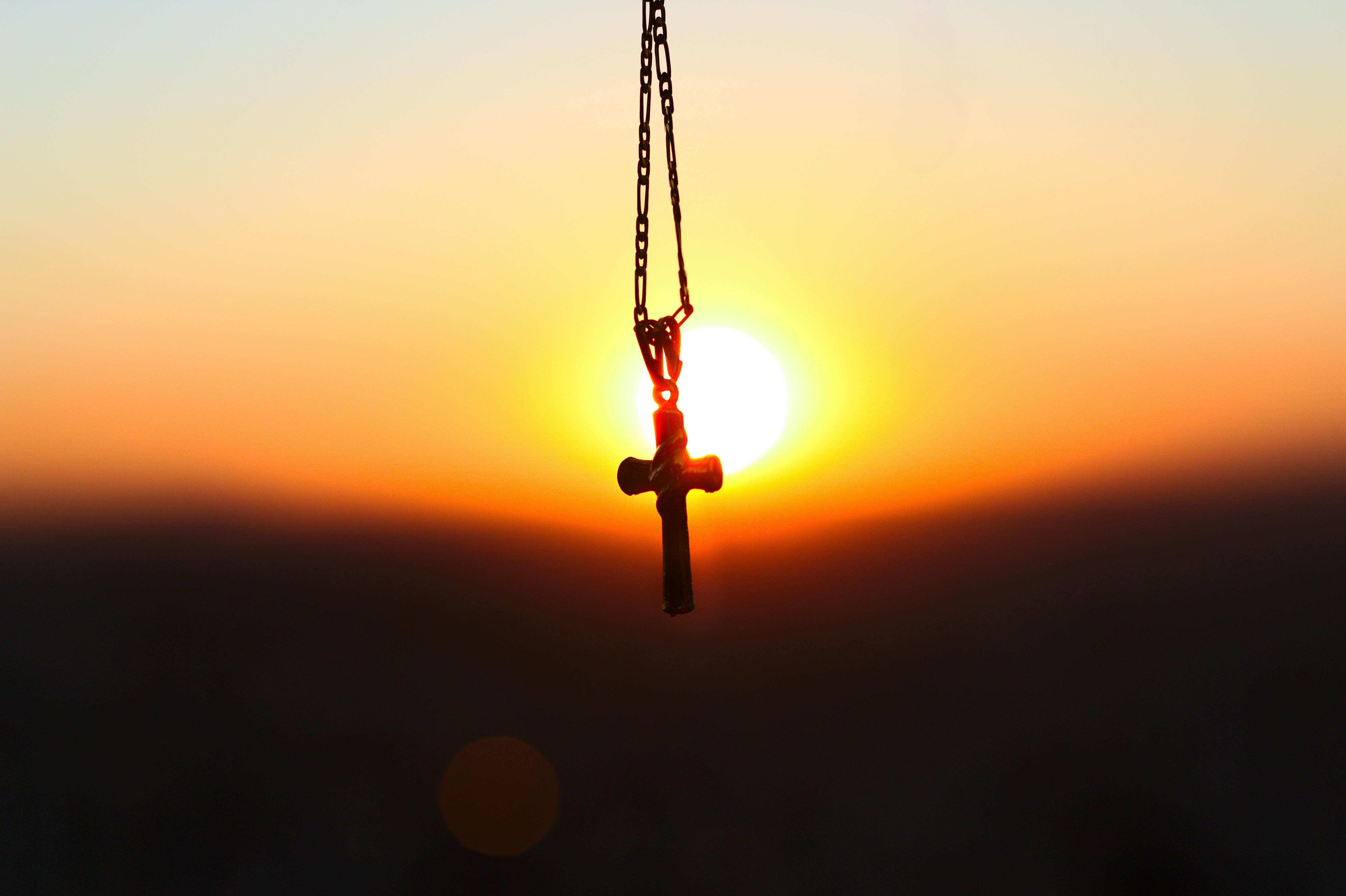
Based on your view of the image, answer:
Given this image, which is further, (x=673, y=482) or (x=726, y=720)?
(x=726, y=720)

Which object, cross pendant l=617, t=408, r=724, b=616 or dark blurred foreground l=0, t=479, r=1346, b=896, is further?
dark blurred foreground l=0, t=479, r=1346, b=896

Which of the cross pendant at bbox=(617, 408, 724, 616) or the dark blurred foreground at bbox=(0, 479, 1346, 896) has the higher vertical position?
the dark blurred foreground at bbox=(0, 479, 1346, 896)

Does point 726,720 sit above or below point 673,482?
above

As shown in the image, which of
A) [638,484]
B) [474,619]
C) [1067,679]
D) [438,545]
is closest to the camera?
[638,484]

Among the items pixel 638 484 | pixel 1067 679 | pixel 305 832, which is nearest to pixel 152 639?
pixel 305 832

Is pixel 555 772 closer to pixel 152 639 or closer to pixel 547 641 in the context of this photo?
pixel 547 641
